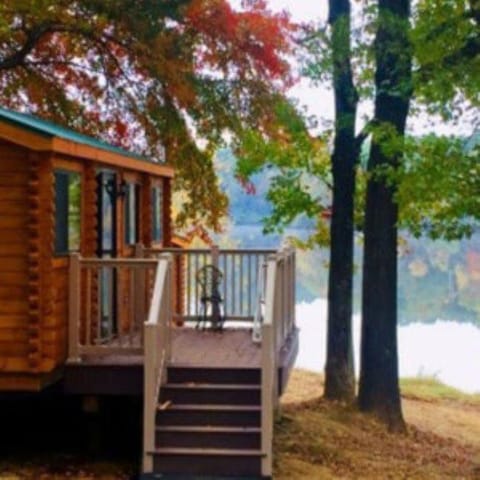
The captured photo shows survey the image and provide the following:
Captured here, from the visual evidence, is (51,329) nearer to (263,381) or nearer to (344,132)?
(263,381)

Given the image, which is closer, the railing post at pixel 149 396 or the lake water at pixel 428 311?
the railing post at pixel 149 396

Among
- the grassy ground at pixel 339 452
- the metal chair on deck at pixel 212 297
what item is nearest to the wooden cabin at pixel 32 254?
the grassy ground at pixel 339 452

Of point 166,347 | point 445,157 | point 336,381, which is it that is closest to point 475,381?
point 336,381

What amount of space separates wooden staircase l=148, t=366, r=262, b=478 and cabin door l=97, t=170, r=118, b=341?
1.44 meters

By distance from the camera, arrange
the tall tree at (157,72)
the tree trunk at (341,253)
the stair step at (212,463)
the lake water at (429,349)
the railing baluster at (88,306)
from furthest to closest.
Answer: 1. the lake water at (429,349)
2. the tall tree at (157,72)
3. the tree trunk at (341,253)
4. the railing baluster at (88,306)
5. the stair step at (212,463)

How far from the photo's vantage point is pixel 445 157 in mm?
9906

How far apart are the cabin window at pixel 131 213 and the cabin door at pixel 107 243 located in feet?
2.35

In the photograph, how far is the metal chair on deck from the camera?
11.3 meters

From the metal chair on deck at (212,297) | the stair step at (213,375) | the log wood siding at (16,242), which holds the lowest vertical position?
the stair step at (213,375)

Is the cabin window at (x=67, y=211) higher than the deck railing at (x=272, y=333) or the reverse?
higher

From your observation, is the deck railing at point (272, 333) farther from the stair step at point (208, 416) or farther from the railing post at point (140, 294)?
the railing post at point (140, 294)

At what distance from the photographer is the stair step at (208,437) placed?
310 inches

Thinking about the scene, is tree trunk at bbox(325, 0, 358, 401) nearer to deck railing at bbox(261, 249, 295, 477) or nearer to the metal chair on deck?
the metal chair on deck

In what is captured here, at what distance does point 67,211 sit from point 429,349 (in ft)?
73.1
